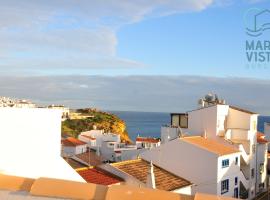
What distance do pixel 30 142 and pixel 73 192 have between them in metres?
5.32

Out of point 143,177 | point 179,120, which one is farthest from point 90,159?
point 143,177

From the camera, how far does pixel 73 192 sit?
5.45 meters

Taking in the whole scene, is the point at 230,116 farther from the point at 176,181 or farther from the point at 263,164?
the point at 176,181

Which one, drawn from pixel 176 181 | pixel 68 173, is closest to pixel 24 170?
pixel 68 173

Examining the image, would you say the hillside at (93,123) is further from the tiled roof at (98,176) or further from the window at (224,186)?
the tiled roof at (98,176)

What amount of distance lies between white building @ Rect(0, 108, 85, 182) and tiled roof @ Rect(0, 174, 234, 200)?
3.86 metres

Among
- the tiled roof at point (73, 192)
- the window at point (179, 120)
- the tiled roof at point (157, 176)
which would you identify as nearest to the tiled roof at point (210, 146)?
the tiled roof at point (157, 176)

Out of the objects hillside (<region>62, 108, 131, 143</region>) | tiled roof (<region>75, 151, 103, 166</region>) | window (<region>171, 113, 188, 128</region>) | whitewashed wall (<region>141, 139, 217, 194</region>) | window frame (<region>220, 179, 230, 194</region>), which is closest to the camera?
whitewashed wall (<region>141, 139, 217, 194</region>)

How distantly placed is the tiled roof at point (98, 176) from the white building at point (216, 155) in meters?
10.9

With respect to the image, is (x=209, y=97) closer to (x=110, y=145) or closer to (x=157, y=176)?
(x=110, y=145)

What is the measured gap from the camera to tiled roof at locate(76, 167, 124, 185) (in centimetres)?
2232

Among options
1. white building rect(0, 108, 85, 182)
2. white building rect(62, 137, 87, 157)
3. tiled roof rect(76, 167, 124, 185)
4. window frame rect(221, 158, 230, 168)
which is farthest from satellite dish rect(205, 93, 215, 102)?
white building rect(0, 108, 85, 182)

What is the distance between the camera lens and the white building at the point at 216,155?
112 feet

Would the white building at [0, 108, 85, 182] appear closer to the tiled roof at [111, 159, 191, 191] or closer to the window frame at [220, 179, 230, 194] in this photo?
the tiled roof at [111, 159, 191, 191]
